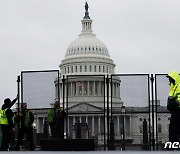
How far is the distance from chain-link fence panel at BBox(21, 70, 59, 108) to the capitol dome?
391ft

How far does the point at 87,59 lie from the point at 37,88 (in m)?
122

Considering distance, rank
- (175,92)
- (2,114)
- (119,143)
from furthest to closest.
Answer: (119,143) → (2,114) → (175,92)

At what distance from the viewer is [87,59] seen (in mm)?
141625

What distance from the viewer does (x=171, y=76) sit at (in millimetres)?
12906

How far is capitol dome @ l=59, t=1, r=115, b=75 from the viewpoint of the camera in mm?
141125

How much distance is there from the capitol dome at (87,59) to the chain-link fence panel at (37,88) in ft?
391

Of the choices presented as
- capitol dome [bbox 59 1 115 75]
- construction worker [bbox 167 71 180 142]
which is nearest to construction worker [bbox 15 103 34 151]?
construction worker [bbox 167 71 180 142]

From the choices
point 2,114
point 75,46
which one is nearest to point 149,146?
point 2,114

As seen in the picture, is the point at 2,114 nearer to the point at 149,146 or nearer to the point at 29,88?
the point at 29,88

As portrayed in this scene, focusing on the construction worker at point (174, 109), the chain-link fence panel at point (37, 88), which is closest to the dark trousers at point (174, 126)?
the construction worker at point (174, 109)

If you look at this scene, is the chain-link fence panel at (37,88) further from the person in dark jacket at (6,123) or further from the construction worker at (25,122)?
the person in dark jacket at (6,123)

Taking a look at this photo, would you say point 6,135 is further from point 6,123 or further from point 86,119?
point 86,119

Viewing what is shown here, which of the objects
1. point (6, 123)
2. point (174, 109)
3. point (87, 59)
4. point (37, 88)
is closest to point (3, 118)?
point (6, 123)

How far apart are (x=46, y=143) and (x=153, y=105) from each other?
6271mm
